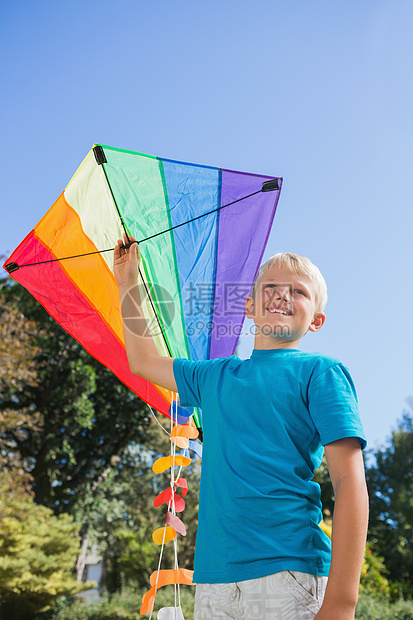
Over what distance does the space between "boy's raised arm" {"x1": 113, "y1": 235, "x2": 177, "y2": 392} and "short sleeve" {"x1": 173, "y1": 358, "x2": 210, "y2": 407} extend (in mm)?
46

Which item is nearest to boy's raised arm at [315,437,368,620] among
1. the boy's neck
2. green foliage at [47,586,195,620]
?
the boy's neck

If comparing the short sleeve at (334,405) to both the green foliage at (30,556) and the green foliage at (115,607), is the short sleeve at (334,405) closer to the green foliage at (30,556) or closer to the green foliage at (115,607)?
the green foliage at (30,556)

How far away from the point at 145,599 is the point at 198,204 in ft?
6.07

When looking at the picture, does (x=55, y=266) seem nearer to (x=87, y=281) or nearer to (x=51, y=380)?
(x=87, y=281)

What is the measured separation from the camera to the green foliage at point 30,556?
1120 cm

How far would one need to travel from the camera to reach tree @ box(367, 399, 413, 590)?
19.5m

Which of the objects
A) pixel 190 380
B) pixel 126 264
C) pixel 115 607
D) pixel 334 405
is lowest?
pixel 115 607

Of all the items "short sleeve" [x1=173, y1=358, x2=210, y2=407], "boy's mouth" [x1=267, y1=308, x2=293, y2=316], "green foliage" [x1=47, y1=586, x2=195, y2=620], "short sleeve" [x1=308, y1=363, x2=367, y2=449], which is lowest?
→ "green foliage" [x1=47, y1=586, x2=195, y2=620]

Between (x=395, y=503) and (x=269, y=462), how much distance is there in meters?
22.8

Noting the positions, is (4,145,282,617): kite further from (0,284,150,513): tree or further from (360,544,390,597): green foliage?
(360,544,390,597): green foliage

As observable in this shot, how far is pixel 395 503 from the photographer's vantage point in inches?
837

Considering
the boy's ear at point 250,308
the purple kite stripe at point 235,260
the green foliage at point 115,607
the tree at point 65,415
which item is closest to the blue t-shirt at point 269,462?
the boy's ear at point 250,308

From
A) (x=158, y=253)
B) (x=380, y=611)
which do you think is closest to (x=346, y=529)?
(x=158, y=253)

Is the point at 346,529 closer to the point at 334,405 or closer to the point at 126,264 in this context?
the point at 334,405
